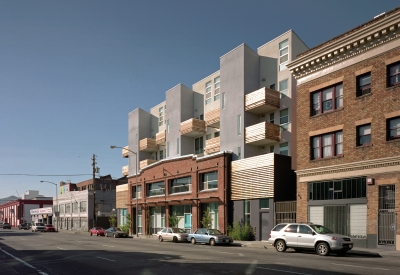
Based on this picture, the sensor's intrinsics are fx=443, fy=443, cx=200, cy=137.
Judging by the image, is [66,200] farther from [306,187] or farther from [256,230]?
[306,187]

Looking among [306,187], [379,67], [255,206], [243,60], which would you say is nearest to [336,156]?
[306,187]

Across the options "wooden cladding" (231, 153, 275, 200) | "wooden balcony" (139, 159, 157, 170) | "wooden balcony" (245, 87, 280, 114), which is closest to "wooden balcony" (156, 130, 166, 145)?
"wooden balcony" (139, 159, 157, 170)

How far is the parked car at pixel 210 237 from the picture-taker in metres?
31.7

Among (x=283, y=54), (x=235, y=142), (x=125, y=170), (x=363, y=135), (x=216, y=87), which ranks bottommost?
(x=125, y=170)

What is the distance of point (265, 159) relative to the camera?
35094 mm

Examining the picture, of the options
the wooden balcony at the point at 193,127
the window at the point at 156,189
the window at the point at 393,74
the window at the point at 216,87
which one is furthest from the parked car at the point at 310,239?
the window at the point at 156,189

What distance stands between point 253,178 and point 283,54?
36.0 ft

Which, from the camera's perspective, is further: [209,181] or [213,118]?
[213,118]

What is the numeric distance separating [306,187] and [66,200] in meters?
67.6

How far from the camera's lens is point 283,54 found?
125 ft

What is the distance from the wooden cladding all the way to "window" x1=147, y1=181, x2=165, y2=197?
13.6 m

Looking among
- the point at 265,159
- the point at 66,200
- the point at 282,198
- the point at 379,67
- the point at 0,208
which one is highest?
the point at 379,67

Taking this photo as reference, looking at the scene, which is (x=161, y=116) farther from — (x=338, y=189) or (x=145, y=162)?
(x=338, y=189)

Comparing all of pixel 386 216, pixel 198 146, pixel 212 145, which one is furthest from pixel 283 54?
pixel 386 216
